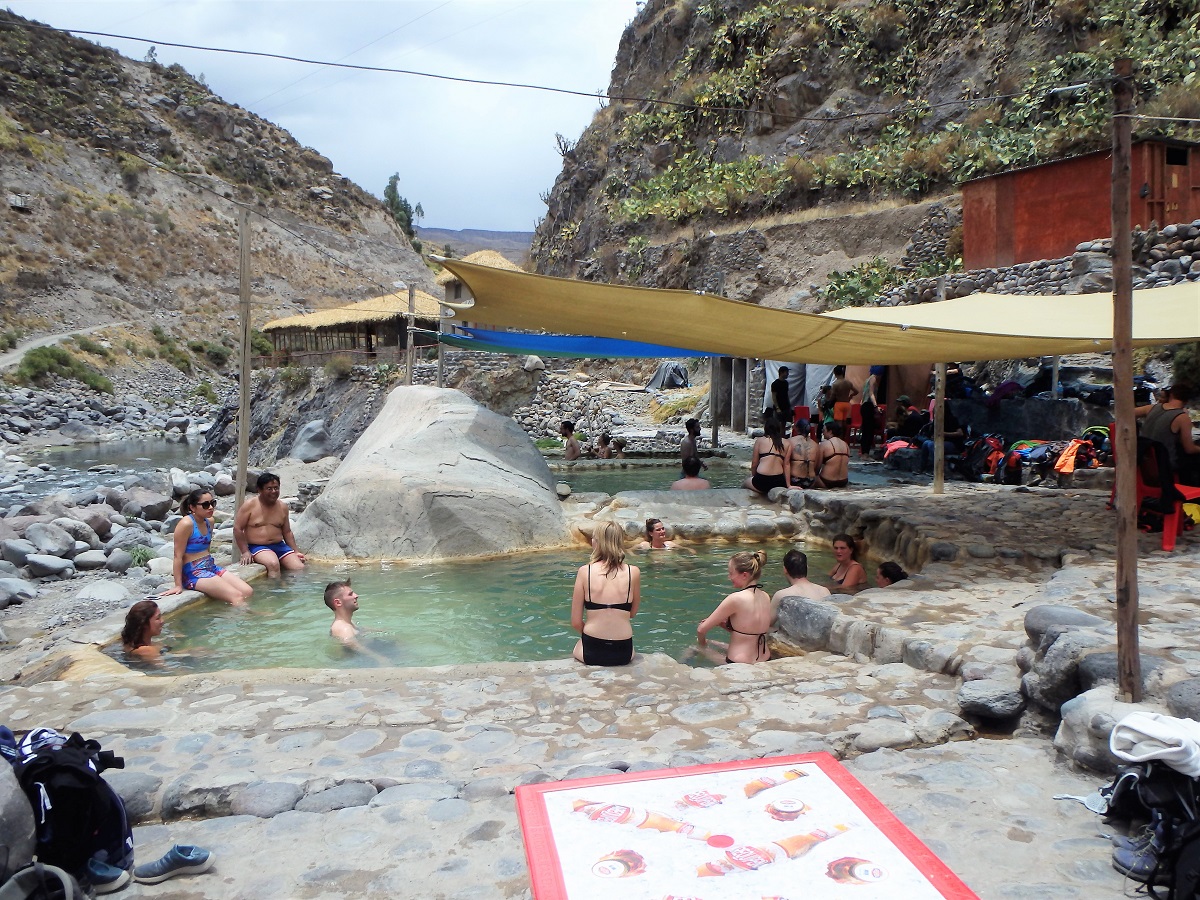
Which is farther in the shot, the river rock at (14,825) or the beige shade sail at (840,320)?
the beige shade sail at (840,320)

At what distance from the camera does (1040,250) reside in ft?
49.3

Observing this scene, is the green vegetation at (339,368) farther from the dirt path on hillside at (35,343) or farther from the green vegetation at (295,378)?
the dirt path on hillside at (35,343)

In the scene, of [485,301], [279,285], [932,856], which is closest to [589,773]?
[932,856]

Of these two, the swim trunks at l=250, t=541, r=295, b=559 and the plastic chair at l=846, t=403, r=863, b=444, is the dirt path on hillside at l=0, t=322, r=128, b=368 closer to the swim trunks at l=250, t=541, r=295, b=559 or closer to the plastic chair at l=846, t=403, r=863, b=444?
the swim trunks at l=250, t=541, r=295, b=559

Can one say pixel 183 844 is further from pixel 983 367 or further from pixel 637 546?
pixel 983 367

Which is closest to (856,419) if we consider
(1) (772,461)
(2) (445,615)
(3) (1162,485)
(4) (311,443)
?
(1) (772,461)

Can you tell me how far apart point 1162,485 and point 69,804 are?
6.42 m

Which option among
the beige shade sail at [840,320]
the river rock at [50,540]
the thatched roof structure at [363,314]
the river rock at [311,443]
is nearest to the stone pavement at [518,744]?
the beige shade sail at [840,320]

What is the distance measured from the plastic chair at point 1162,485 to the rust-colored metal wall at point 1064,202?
9068mm

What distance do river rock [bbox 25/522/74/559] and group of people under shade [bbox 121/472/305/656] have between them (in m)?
2.95

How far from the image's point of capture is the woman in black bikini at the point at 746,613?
4871 mm

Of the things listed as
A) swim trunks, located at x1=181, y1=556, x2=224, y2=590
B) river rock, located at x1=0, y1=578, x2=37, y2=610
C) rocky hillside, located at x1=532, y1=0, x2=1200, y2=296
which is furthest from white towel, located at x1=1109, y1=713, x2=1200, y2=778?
rocky hillside, located at x1=532, y1=0, x2=1200, y2=296

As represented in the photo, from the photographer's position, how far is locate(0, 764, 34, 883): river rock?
1900 millimetres

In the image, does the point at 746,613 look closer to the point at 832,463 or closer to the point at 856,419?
the point at 832,463
